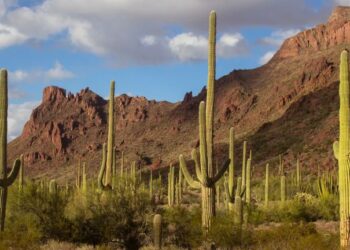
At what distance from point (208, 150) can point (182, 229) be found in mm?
2702

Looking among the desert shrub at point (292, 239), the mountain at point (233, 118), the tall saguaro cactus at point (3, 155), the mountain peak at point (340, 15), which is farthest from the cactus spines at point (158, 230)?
the mountain peak at point (340, 15)

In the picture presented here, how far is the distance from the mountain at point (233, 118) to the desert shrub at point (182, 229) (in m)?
41.5

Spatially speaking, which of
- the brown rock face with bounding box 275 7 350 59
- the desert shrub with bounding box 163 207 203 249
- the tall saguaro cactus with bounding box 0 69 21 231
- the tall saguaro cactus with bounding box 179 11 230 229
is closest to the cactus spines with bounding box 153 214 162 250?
the desert shrub with bounding box 163 207 203 249

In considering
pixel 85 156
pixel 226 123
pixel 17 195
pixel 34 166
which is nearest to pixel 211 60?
pixel 17 195

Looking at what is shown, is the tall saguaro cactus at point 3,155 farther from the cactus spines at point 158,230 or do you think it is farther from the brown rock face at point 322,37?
the brown rock face at point 322,37

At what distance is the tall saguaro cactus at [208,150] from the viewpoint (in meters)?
16.4

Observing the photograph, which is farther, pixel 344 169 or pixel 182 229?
pixel 182 229

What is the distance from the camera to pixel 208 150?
16797 millimetres

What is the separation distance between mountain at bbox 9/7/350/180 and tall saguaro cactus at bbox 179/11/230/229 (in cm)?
4271

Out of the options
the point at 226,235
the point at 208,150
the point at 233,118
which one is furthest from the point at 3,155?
the point at 233,118

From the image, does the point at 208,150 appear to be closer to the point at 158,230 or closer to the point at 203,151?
the point at 203,151

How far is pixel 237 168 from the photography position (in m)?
64.4

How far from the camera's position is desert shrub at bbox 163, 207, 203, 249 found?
53.3 feet

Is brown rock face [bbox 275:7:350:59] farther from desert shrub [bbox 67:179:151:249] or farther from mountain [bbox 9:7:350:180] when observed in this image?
desert shrub [bbox 67:179:151:249]
